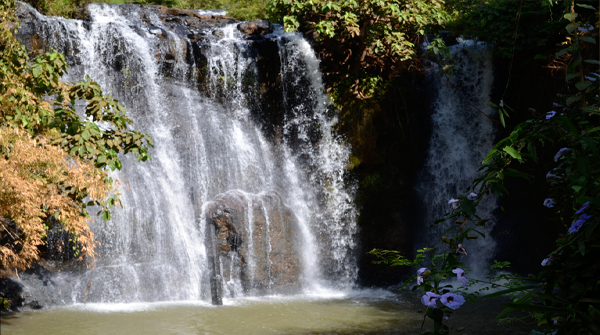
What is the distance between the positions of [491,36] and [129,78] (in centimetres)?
775

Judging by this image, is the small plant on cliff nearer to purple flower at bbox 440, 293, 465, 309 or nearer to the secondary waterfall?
the secondary waterfall

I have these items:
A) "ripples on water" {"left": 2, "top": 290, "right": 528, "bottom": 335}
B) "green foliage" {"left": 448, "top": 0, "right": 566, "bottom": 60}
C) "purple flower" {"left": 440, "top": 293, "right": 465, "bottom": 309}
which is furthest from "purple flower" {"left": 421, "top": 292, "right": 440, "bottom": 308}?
"green foliage" {"left": 448, "top": 0, "right": 566, "bottom": 60}

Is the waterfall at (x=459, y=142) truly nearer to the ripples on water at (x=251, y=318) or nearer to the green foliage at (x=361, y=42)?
the green foliage at (x=361, y=42)

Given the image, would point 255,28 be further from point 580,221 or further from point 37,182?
point 580,221

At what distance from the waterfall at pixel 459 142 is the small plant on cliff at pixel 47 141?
301 inches

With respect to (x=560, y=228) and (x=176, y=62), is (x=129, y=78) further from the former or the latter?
(x=560, y=228)

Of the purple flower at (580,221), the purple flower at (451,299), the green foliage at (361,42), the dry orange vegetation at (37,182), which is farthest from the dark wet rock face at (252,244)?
the purple flower at (580,221)

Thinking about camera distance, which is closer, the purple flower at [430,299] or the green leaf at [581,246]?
the green leaf at [581,246]

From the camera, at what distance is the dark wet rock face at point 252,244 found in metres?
10.0

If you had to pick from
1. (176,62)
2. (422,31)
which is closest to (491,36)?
(422,31)

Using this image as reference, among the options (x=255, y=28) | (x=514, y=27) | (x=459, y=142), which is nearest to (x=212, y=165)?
(x=255, y=28)

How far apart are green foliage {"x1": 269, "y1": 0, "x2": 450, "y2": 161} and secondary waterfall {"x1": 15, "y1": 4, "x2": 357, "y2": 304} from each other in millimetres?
419

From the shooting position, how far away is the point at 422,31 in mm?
10789

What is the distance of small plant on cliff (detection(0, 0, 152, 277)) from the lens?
5384 millimetres
